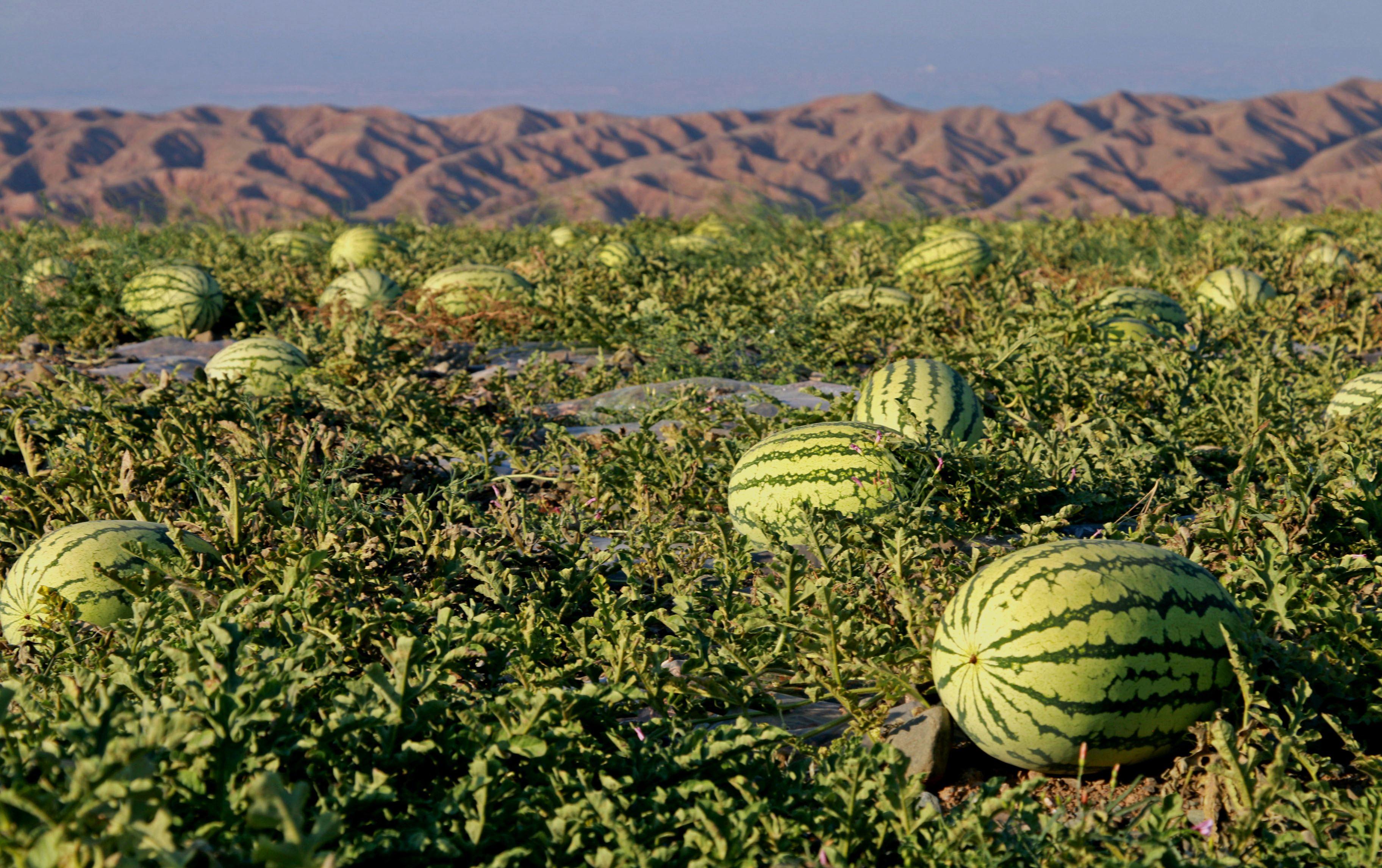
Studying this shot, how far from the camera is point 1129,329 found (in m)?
5.79

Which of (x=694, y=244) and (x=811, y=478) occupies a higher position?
(x=811, y=478)

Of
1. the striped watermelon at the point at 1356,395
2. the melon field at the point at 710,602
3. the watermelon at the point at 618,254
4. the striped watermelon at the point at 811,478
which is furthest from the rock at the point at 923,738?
the watermelon at the point at 618,254

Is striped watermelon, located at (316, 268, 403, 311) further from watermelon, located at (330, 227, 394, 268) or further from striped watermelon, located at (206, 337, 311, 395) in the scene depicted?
watermelon, located at (330, 227, 394, 268)

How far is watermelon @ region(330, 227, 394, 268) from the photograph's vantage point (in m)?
9.18

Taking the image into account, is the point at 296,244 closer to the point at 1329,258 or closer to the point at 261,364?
the point at 261,364

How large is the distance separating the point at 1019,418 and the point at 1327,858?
224 centimetres

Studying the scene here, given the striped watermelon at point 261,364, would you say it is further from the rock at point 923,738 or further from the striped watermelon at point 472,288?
the rock at point 923,738

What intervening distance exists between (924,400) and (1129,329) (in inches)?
92.3

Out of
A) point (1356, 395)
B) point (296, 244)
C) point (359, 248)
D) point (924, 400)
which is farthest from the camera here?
point (296, 244)

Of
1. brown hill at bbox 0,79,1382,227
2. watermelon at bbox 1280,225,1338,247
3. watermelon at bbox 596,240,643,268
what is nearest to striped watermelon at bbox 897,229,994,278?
watermelon at bbox 596,240,643,268

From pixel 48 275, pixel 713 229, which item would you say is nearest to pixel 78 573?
pixel 48 275

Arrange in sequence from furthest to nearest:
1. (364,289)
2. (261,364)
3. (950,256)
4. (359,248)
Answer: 1. (359,248)
2. (950,256)
3. (364,289)
4. (261,364)

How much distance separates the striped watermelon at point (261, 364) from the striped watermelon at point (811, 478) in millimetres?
2654

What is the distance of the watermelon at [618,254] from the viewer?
327 inches
